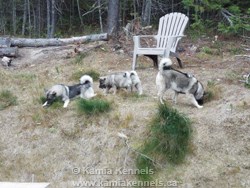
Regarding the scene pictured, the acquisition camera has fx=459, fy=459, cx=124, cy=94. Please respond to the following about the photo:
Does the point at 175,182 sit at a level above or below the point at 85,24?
above

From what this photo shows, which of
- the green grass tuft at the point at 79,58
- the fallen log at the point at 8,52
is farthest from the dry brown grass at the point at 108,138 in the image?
the fallen log at the point at 8,52

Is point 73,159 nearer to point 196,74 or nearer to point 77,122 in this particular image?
point 77,122

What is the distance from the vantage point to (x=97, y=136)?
586 cm

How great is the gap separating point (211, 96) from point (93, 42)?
4.88 m

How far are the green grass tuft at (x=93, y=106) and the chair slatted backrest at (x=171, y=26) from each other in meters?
3.18

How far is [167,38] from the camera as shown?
8938 millimetres

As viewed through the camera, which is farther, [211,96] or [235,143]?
[211,96]

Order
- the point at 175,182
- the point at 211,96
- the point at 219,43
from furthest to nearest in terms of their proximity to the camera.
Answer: the point at 219,43 < the point at 211,96 < the point at 175,182

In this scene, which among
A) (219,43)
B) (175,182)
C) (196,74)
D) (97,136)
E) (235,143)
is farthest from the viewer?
(219,43)

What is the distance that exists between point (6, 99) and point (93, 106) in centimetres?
181

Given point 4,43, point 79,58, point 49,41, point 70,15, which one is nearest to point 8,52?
point 4,43

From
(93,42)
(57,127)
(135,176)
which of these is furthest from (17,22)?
(135,176)

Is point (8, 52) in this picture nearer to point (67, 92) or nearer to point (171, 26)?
point (171, 26)

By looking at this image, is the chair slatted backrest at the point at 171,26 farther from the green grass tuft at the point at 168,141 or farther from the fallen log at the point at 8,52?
the green grass tuft at the point at 168,141
